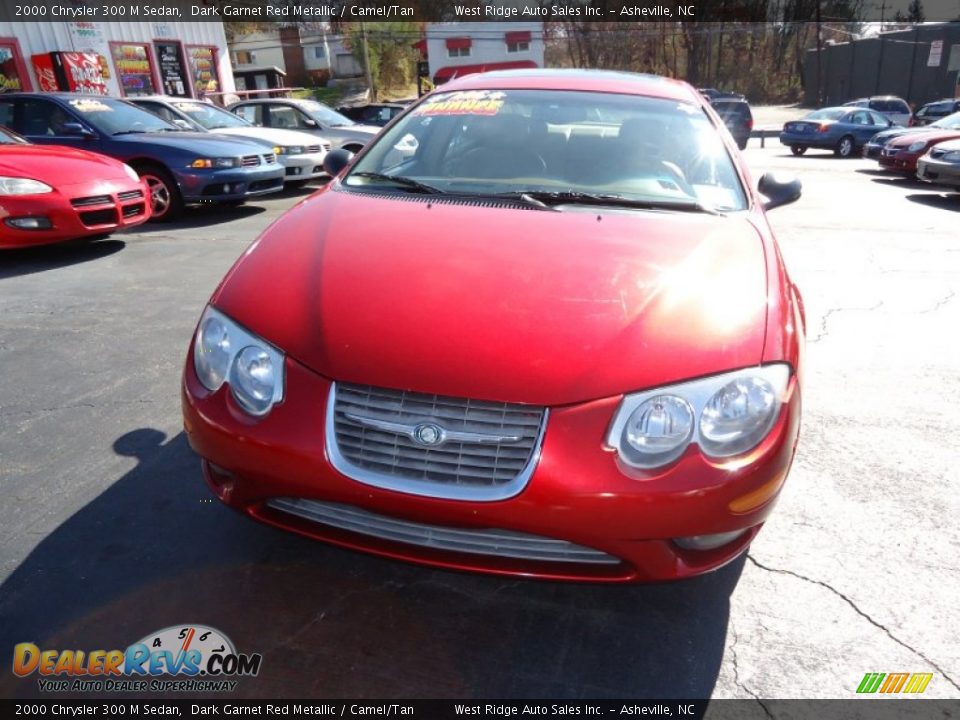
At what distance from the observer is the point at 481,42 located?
47250 mm

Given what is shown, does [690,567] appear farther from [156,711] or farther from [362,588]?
[156,711]

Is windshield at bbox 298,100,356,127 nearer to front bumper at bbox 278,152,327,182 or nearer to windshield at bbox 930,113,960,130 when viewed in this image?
front bumper at bbox 278,152,327,182

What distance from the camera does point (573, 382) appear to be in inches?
70.4

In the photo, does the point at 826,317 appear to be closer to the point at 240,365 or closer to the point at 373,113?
the point at 240,365

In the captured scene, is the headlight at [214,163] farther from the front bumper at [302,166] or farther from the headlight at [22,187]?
the headlight at [22,187]

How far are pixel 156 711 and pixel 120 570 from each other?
1.95 ft

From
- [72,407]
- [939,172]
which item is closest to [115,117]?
[72,407]

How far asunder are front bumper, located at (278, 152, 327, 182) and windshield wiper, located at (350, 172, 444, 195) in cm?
709

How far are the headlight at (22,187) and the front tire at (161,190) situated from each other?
2.16 metres

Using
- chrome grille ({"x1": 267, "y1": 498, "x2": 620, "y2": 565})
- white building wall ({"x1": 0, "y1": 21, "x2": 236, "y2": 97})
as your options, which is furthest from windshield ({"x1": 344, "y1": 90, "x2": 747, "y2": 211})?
white building wall ({"x1": 0, "y1": 21, "x2": 236, "y2": 97})

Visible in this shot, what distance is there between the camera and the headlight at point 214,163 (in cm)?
787

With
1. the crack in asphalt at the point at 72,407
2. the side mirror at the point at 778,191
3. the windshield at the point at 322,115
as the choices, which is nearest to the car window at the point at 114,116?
the windshield at the point at 322,115

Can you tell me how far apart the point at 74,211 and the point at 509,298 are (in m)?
5.38

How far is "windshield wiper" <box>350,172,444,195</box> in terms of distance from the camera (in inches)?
113
